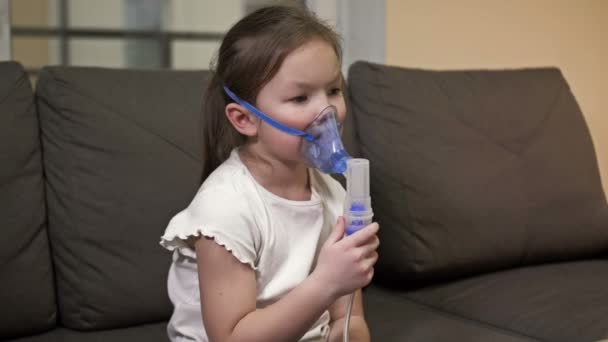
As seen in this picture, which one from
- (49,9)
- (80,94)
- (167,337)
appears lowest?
(167,337)

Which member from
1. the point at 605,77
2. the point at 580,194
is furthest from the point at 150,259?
the point at 605,77

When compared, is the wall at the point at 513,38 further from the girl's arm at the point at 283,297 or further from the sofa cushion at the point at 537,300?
the girl's arm at the point at 283,297

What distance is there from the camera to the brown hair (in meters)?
1.23

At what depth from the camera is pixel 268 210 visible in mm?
1291

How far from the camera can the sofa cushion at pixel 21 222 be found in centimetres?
149

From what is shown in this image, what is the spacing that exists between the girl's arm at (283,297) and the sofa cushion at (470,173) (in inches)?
28.7

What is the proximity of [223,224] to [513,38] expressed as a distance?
183cm

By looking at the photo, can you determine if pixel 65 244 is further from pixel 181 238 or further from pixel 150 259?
pixel 181 238

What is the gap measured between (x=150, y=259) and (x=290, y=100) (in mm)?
566

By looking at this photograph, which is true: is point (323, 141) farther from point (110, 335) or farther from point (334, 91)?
point (110, 335)

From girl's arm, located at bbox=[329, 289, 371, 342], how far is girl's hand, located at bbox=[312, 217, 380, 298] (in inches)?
10.0

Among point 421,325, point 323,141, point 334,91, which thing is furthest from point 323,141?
point 421,325

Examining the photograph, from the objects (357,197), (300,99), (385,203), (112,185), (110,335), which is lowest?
(110,335)

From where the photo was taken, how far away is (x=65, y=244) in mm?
1582
